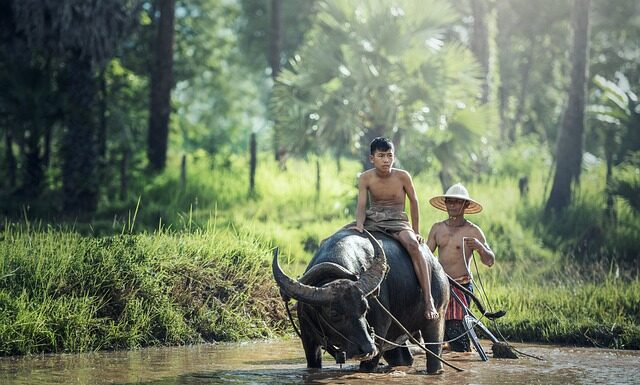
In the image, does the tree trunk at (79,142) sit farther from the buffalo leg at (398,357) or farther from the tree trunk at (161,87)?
the buffalo leg at (398,357)

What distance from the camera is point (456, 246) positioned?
1204cm

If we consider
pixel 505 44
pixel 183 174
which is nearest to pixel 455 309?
pixel 183 174

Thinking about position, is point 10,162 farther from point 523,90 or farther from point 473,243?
point 523,90

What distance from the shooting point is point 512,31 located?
5697 centimetres

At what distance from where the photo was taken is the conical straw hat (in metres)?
12.0

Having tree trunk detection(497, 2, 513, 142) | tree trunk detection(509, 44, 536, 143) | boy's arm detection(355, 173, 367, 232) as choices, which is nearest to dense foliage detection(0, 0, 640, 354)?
boy's arm detection(355, 173, 367, 232)

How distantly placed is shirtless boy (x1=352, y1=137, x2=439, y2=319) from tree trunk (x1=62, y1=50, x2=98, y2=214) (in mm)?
16211

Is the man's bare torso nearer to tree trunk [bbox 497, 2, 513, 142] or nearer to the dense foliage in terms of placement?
the dense foliage

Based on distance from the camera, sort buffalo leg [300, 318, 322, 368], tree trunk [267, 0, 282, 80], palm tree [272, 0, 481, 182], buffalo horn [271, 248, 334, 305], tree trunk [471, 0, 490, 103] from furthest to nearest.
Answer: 1. tree trunk [267, 0, 282, 80]
2. tree trunk [471, 0, 490, 103]
3. palm tree [272, 0, 481, 182]
4. buffalo leg [300, 318, 322, 368]
5. buffalo horn [271, 248, 334, 305]

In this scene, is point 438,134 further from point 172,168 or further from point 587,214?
point 172,168

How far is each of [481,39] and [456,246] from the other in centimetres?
2397

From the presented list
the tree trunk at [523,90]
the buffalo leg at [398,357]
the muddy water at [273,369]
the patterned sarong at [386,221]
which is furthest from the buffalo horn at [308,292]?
the tree trunk at [523,90]

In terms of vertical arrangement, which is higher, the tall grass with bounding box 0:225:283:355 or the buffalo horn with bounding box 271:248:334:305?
the buffalo horn with bounding box 271:248:334:305

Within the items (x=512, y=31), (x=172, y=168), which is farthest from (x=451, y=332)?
(x=512, y=31)
